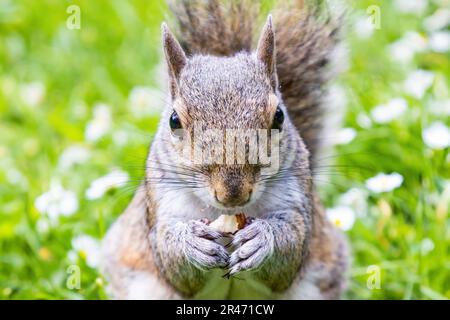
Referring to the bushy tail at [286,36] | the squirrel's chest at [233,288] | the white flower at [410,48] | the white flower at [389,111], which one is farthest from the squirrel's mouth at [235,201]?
the white flower at [410,48]

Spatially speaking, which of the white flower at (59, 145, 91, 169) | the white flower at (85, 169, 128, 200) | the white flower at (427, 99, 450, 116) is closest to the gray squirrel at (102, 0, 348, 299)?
the white flower at (85, 169, 128, 200)

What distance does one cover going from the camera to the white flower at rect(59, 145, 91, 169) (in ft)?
11.7

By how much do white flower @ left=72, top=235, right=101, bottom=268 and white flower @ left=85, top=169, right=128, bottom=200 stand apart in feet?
0.47

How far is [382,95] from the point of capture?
3.61 m

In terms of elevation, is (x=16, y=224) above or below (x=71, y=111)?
below

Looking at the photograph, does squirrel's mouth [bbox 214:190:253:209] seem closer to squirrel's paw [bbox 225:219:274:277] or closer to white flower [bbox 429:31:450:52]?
squirrel's paw [bbox 225:219:274:277]

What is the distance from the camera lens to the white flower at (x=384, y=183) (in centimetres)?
302

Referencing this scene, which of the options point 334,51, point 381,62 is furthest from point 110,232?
point 381,62

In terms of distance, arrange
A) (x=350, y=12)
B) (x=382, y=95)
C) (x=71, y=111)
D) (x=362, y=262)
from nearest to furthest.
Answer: (x=350, y=12) < (x=362, y=262) < (x=382, y=95) < (x=71, y=111)

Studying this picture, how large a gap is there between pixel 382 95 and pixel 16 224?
4.86 ft

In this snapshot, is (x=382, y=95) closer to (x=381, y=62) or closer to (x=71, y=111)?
(x=381, y=62)

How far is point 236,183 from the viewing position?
2.10 metres

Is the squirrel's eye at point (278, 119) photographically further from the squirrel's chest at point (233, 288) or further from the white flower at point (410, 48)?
the white flower at point (410, 48)
